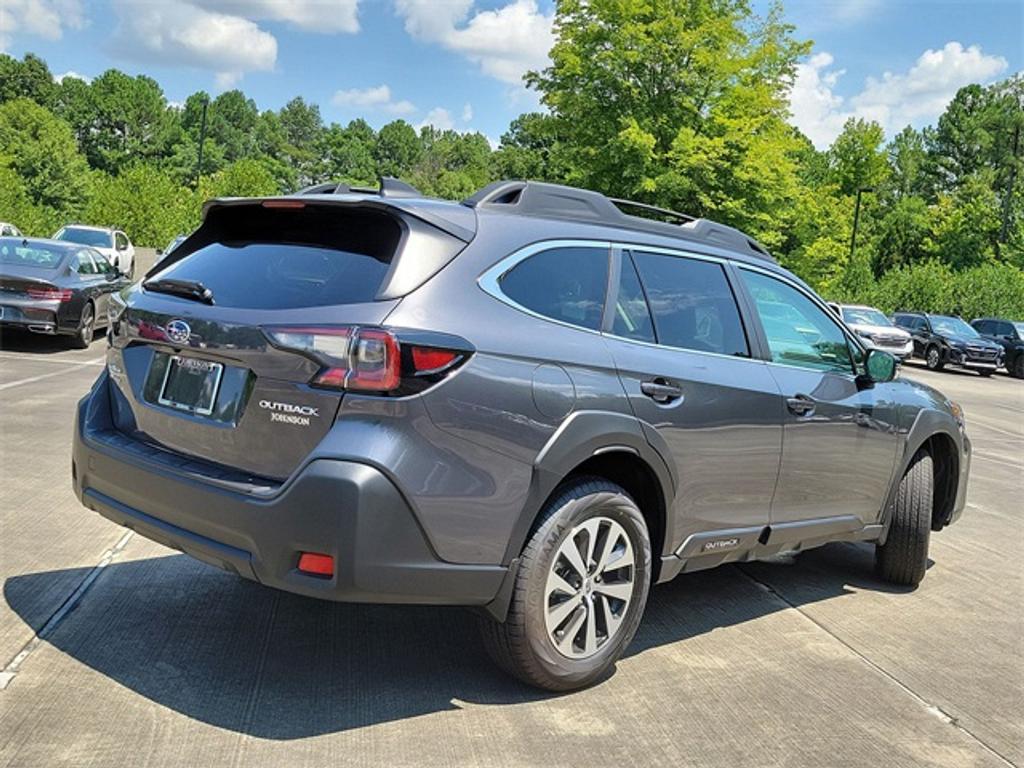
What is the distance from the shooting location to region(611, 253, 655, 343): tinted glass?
3912mm

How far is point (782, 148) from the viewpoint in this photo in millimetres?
34812

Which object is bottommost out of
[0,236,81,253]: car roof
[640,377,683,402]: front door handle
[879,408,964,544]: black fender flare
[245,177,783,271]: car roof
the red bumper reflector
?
[0,236,81,253]: car roof

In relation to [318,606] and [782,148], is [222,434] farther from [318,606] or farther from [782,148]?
[782,148]

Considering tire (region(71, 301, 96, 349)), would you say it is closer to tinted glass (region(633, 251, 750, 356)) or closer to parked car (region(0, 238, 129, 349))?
parked car (region(0, 238, 129, 349))

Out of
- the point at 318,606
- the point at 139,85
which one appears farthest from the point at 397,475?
the point at 139,85

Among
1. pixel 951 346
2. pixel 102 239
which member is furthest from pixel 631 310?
pixel 951 346

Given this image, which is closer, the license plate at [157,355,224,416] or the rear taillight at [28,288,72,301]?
the license plate at [157,355,224,416]

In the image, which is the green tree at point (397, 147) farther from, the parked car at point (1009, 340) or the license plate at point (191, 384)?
the license plate at point (191, 384)

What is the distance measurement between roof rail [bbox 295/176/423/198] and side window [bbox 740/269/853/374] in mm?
1696

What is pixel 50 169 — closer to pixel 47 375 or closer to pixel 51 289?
pixel 51 289

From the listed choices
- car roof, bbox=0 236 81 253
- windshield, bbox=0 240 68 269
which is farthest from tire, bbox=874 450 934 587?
car roof, bbox=0 236 81 253

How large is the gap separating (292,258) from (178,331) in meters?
0.49

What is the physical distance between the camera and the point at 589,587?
3.71 metres

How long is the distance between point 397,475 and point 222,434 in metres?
0.72
